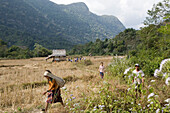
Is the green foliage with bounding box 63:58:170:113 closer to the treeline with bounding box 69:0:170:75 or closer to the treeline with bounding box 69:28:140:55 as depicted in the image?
the treeline with bounding box 69:0:170:75

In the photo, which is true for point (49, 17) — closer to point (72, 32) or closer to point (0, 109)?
point (72, 32)

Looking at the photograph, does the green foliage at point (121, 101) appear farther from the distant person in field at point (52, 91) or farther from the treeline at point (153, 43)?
the treeline at point (153, 43)

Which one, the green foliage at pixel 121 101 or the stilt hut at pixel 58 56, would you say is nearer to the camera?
the green foliage at pixel 121 101

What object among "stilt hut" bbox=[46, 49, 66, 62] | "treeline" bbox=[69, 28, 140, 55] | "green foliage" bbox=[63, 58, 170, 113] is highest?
"treeline" bbox=[69, 28, 140, 55]

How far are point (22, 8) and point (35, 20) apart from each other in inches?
879

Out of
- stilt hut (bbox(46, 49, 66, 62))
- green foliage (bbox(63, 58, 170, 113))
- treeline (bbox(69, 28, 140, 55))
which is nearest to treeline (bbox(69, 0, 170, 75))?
green foliage (bbox(63, 58, 170, 113))

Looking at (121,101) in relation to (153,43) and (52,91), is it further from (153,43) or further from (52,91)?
(153,43)

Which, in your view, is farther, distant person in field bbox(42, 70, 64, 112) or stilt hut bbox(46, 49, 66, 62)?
stilt hut bbox(46, 49, 66, 62)

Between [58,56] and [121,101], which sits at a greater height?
[58,56]

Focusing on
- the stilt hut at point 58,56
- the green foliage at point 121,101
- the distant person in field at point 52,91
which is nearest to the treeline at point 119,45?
the stilt hut at point 58,56

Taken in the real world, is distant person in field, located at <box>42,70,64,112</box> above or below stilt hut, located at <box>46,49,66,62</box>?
below

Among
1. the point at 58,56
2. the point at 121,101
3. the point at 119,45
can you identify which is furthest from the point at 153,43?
the point at 119,45

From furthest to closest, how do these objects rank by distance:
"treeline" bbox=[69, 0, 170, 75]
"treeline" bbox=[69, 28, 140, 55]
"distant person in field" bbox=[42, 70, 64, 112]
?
"treeline" bbox=[69, 28, 140, 55], "treeline" bbox=[69, 0, 170, 75], "distant person in field" bbox=[42, 70, 64, 112]

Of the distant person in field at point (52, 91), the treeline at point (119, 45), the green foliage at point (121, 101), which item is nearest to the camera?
the green foliage at point (121, 101)
